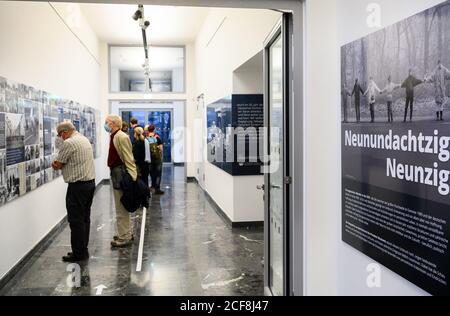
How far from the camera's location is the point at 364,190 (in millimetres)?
2064

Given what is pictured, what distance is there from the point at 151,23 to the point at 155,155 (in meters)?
3.13

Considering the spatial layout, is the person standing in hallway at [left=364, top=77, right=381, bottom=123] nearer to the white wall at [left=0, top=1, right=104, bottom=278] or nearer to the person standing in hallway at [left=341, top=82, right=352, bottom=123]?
the person standing in hallway at [left=341, top=82, right=352, bottom=123]

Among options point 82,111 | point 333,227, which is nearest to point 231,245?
point 333,227

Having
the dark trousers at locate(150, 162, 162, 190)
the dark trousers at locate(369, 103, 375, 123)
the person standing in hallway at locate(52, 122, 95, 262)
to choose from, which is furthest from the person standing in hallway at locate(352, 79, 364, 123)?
the dark trousers at locate(150, 162, 162, 190)

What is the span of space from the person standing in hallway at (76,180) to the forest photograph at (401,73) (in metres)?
3.24

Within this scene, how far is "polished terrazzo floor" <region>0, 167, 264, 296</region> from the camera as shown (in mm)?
3922

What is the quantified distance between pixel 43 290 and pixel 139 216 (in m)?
3.29

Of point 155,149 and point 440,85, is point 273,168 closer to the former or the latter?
point 440,85

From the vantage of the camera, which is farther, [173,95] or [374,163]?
[173,95]

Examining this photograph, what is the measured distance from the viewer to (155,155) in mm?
9484

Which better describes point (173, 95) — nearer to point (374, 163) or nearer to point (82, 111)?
point (82, 111)

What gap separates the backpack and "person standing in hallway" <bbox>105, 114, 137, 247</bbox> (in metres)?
3.92

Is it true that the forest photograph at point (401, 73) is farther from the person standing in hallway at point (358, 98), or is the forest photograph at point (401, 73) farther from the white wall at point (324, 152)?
the white wall at point (324, 152)

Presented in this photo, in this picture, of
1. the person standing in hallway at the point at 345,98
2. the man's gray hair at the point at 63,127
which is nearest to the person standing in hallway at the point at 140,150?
the man's gray hair at the point at 63,127
